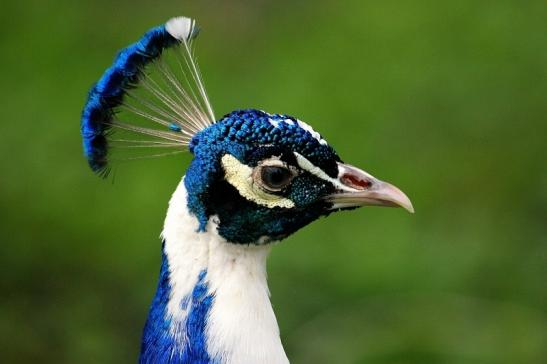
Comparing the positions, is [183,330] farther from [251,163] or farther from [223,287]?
[251,163]

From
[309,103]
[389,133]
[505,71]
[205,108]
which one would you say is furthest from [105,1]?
[205,108]

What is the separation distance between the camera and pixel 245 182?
1594 millimetres

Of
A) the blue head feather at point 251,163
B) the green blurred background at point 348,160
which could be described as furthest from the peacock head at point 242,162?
the green blurred background at point 348,160

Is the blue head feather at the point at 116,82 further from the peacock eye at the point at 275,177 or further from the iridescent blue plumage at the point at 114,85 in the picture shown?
the peacock eye at the point at 275,177

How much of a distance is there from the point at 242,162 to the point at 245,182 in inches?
1.2

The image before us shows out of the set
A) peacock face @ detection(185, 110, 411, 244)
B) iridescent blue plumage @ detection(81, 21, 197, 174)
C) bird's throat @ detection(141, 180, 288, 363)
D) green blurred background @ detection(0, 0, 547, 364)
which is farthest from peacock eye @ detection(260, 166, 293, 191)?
green blurred background @ detection(0, 0, 547, 364)

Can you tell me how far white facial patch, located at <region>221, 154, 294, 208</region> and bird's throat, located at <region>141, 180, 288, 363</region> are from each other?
0.07 metres

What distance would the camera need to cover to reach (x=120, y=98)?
1694mm

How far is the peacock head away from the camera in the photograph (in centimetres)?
159

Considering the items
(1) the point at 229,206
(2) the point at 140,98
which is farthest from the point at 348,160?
(1) the point at 229,206

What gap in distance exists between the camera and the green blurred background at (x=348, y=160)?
2.90 meters

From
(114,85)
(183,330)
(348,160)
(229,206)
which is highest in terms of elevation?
(348,160)

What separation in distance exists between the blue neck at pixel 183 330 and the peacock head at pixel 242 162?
101 millimetres

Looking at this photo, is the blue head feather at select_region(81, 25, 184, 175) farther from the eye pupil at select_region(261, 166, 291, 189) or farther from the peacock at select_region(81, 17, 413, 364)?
the eye pupil at select_region(261, 166, 291, 189)
